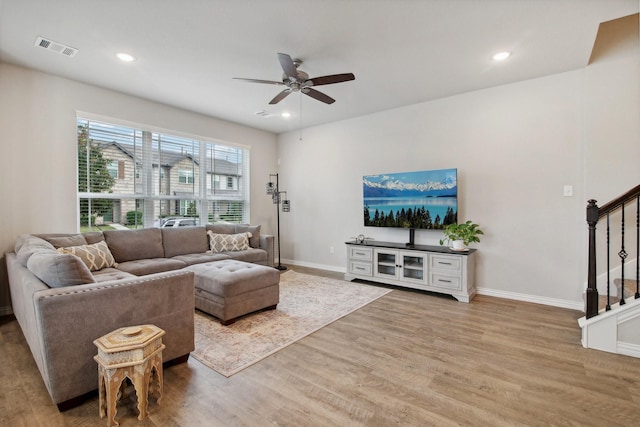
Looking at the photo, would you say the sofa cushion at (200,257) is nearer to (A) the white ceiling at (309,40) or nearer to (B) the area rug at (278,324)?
(B) the area rug at (278,324)

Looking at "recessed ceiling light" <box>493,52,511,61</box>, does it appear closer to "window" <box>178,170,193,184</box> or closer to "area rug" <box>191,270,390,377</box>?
"area rug" <box>191,270,390,377</box>

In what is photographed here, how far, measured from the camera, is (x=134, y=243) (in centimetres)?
387

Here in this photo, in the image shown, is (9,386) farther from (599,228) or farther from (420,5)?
(599,228)

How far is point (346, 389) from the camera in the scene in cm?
191

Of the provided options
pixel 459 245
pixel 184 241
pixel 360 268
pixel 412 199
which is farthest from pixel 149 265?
pixel 459 245

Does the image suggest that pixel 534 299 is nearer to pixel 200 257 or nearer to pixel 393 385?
pixel 393 385

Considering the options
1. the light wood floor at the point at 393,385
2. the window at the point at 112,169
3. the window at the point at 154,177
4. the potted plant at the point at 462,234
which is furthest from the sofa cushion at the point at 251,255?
the potted plant at the point at 462,234

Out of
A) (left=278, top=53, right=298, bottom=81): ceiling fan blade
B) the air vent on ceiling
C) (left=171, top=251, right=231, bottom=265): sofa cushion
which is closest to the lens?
(left=278, top=53, right=298, bottom=81): ceiling fan blade

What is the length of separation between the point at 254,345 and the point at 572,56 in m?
4.30

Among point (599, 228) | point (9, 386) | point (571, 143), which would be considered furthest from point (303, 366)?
point (571, 143)

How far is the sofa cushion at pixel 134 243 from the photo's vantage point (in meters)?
3.72

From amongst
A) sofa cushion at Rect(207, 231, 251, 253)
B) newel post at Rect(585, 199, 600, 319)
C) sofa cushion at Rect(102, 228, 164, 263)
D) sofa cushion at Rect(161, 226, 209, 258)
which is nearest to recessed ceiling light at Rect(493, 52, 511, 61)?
newel post at Rect(585, 199, 600, 319)

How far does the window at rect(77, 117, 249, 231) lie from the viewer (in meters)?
3.86

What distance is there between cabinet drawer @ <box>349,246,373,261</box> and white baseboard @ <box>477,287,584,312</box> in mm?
1549
